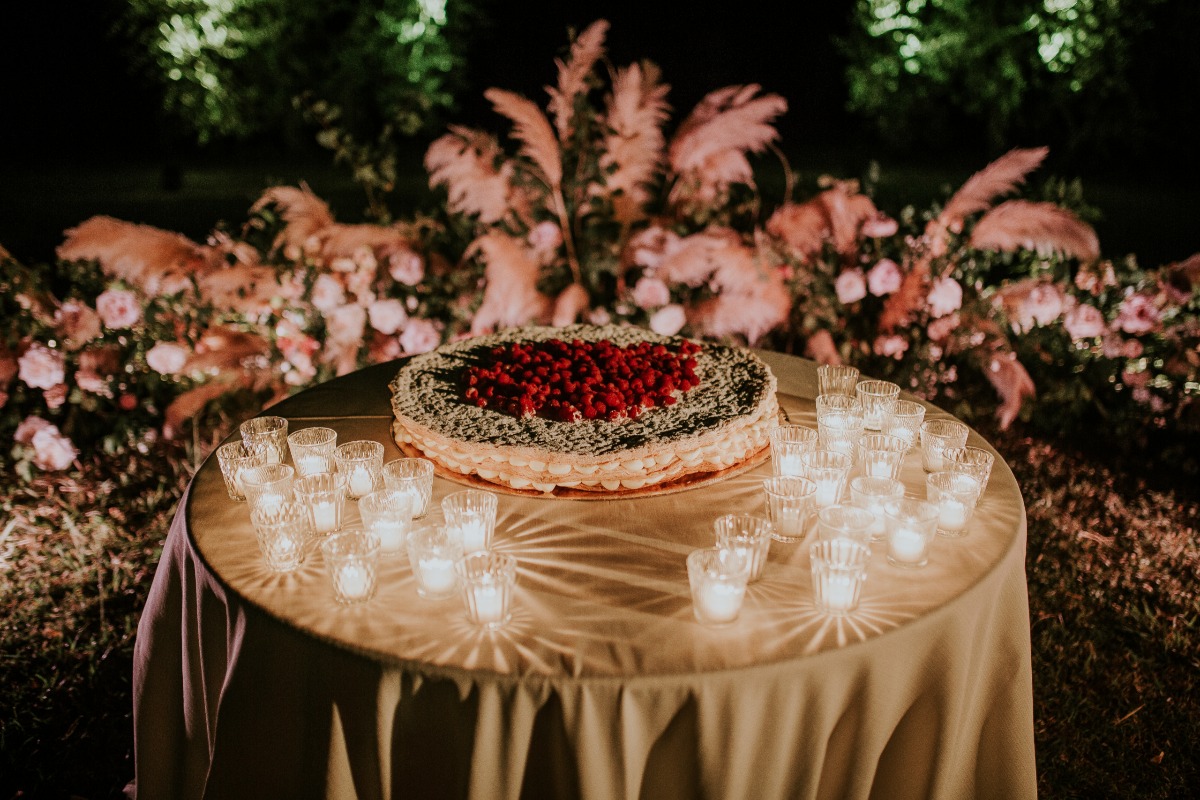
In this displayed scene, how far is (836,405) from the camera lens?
87.5 inches

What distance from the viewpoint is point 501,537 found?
1.83 metres

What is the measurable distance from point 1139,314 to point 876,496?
2.92 m

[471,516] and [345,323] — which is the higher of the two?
[471,516]

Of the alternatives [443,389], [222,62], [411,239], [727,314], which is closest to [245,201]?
[222,62]

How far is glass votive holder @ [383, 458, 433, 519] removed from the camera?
73.0 inches

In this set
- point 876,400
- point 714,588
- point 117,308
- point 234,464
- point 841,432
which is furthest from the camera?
point 117,308

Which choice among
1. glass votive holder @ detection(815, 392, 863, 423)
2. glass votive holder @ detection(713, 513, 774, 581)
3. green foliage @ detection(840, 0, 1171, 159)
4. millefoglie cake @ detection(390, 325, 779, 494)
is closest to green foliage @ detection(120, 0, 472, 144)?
green foliage @ detection(840, 0, 1171, 159)

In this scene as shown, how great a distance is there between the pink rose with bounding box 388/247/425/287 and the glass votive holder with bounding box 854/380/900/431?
7.29 ft

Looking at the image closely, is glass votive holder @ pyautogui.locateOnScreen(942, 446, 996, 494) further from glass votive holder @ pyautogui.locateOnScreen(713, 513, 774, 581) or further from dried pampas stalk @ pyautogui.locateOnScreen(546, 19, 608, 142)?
dried pampas stalk @ pyautogui.locateOnScreen(546, 19, 608, 142)

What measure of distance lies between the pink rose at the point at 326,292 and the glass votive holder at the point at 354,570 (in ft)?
7.56

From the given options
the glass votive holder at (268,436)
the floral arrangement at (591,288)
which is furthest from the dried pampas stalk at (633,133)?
the glass votive holder at (268,436)

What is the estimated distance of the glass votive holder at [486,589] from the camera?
1.50m

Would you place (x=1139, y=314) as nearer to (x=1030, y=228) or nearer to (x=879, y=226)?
(x=1030, y=228)

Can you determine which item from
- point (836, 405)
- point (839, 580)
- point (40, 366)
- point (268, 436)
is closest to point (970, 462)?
point (836, 405)
